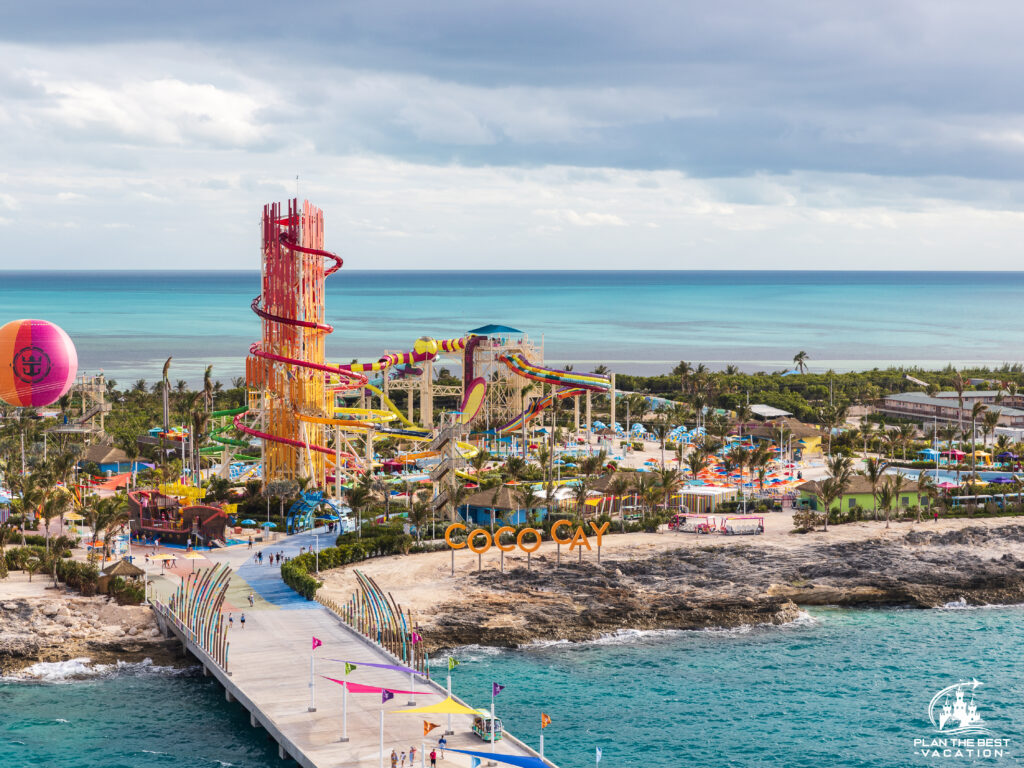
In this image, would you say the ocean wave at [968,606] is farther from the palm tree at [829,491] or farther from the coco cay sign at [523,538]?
the coco cay sign at [523,538]

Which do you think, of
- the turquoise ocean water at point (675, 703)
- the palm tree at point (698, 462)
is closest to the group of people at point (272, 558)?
the turquoise ocean water at point (675, 703)

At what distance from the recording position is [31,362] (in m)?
62.3

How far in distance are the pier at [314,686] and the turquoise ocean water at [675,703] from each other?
1.17m

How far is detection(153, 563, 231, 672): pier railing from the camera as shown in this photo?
136 feet

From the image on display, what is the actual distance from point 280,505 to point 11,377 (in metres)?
15.6

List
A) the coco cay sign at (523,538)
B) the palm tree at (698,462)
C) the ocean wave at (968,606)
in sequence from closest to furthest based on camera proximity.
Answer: the ocean wave at (968,606)
the coco cay sign at (523,538)
the palm tree at (698,462)

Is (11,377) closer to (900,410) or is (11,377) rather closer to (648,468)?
(648,468)

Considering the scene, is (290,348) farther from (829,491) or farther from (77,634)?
(829,491)

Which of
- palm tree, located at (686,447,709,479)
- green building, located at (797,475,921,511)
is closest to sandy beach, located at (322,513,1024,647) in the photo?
green building, located at (797,475,921,511)

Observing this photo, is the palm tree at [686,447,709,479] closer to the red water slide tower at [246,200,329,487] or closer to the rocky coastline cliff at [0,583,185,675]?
the red water slide tower at [246,200,329,487]

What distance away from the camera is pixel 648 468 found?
79.9m

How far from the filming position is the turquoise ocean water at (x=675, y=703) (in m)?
36.0

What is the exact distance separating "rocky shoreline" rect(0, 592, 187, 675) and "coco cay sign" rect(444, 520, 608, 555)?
13.8 meters

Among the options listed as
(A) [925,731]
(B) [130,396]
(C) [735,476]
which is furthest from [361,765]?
(B) [130,396]
